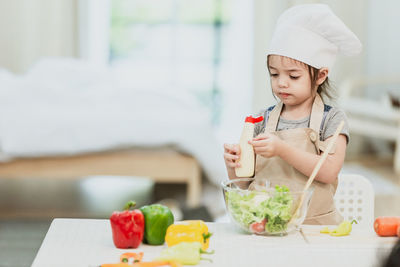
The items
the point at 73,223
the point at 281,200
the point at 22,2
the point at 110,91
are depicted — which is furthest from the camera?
the point at 22,2

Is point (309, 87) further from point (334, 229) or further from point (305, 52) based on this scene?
point (334, 229)

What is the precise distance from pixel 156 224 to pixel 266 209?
22cm

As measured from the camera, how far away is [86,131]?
3225mm

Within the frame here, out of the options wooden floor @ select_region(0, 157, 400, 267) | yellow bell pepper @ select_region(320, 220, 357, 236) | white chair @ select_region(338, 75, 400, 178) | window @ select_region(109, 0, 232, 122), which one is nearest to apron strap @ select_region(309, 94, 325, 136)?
yellow bell pepper @ select_region(320, 220, 357, 236)

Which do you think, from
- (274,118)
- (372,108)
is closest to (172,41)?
(372,108)

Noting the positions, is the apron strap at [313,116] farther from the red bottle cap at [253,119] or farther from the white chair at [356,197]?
the white chair at [356,197]

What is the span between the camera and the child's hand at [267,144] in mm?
1326

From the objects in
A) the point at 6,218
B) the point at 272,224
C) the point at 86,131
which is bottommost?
the point at 6,218

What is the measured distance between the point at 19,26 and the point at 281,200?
4.53 m

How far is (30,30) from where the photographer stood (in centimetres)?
534

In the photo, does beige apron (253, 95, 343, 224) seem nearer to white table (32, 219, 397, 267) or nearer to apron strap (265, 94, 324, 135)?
apron strap (265, 94, 324, 135)

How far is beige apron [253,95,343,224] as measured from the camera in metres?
1.42

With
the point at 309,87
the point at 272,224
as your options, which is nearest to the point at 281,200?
the point at 272,224

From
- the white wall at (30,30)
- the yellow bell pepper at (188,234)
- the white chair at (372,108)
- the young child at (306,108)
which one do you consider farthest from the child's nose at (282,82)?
the white wall at (30,30)
